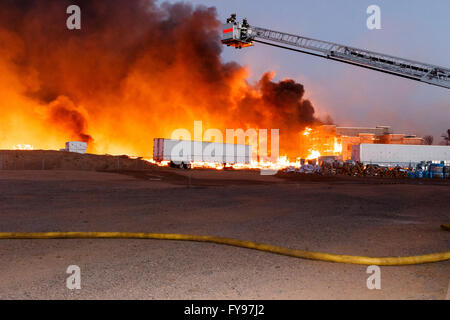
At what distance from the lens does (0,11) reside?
205 feet

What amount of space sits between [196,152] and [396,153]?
27870mm

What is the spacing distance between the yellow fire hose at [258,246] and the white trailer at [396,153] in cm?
4700

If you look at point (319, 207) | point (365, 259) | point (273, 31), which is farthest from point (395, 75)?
point (365, 259)

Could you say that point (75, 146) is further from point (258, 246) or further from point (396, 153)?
point (258, 246)

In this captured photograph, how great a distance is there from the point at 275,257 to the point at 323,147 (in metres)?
82.2

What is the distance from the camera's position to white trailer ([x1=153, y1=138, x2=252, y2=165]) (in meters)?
44.2

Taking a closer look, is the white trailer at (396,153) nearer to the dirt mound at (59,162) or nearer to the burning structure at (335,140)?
A: the burning structure at (335,140)

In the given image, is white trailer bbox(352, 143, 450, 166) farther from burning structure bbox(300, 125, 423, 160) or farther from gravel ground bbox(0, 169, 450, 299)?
gravel ground bbox(0, 169, 450, 299)

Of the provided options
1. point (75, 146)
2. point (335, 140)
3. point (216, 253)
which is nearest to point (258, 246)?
point (216, 253)

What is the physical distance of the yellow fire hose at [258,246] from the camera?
5.37 m

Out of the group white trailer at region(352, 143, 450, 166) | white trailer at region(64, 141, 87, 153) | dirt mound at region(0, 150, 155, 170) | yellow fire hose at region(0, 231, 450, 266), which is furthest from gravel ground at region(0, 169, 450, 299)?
white trailer at region(352, 143, 450, 166)

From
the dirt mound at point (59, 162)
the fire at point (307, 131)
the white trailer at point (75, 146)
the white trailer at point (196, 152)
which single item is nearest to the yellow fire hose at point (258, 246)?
the dirt mound at point (59, 162)

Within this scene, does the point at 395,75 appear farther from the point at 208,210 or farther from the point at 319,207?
the point at 208,210

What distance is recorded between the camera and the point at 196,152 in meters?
46.8
